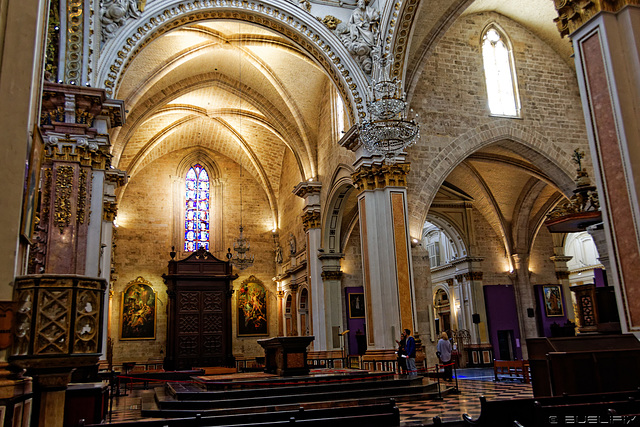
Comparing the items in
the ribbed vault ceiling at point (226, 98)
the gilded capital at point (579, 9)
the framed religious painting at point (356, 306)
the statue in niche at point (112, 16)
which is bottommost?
the framed religious painting at point (356, 306)

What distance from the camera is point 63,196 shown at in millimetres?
9805

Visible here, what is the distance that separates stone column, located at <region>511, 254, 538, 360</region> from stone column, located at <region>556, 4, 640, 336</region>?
1530 cm

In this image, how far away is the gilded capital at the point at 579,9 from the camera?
6031mm

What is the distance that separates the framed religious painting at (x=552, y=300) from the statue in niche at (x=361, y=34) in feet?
39.4

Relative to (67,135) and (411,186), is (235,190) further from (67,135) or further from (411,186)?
(67,135)

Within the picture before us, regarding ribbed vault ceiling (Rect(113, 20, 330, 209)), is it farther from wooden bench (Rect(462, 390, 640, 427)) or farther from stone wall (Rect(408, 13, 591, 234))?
wooden bench (Rect(462, 390, 640, 427))

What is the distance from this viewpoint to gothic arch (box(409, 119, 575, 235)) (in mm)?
14148

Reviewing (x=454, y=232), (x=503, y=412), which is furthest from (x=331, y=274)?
(x=503, y=412)

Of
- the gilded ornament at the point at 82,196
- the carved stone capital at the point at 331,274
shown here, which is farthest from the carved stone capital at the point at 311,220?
the gilded ornament at the point at 82,196

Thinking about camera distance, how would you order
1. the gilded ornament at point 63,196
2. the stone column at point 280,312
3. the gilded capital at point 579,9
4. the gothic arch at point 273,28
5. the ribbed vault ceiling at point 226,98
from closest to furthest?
the gilded capital at point 579,9 < the gilded ornament at point 63,196 < the gothic arch at point 273,28 < the ribbed vault ceiling at point 226,98 < the stone column at point 280,312

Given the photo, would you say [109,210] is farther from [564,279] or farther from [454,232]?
[564,279]

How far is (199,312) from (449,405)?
46.7 ft

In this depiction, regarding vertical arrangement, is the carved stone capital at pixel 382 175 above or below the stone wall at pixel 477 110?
below

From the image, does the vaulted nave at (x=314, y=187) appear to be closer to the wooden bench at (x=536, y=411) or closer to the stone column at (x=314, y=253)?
the stone column at (x=314, y=253)
